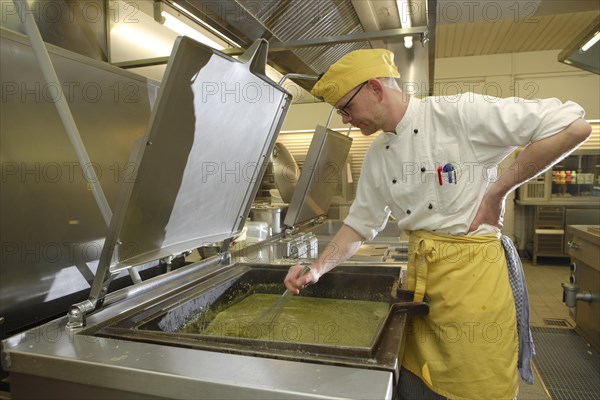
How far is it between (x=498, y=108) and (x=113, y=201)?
152 centimetres

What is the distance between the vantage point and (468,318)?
1.34m

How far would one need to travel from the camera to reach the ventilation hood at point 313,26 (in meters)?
1.35

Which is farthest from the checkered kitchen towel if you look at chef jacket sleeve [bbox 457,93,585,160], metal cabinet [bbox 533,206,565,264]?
metal cabinet [bbox 533,206,565,264]

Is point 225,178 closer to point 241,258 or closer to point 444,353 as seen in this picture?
point 241,258

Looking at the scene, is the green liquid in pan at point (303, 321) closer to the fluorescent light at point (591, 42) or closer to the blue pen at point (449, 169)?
the blue pen at point (449, 169)

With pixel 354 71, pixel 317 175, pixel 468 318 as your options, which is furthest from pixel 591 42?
pixel 468 318

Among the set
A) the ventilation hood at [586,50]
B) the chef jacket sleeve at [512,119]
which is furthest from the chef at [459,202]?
the ventilation hood at [586,50]

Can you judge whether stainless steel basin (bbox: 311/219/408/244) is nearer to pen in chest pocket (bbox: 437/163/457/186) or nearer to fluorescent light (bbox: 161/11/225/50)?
fluorescent light (bbox: 161/11/225/50)

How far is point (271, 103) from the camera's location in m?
1.58

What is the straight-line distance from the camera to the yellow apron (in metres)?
1.32

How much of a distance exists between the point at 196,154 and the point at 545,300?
16.3 feet

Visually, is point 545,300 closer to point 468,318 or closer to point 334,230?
point 334,230

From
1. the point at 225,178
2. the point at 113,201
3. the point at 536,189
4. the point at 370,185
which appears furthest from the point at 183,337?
the point at 536,189

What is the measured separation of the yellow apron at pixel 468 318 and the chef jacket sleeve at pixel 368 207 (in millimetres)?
321
